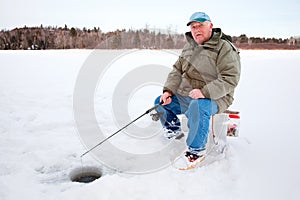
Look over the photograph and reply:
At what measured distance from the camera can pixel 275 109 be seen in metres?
3.56

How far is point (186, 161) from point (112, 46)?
7082 mm

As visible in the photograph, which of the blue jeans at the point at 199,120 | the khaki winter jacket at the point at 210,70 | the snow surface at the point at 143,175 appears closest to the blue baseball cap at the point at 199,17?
the khaki winter jacket at the point at 210,70

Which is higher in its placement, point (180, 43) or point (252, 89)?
point (180, 43)

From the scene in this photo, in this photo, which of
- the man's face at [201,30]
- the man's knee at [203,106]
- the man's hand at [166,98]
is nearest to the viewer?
the man's knee at [203,106]

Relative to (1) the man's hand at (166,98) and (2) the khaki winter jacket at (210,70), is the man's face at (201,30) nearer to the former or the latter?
(2) the khaki winter jacket at (210,70)

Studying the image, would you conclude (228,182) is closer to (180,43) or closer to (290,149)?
A: (290,149)

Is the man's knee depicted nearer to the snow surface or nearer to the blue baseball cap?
the snow surface

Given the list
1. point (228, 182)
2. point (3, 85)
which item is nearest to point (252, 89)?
point (228, 182)

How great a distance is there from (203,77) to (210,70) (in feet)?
0.30

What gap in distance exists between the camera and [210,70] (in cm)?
225

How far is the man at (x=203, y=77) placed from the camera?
6.83ft

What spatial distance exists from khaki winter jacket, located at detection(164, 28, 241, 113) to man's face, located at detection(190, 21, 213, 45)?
6 cm

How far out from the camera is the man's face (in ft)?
7.20

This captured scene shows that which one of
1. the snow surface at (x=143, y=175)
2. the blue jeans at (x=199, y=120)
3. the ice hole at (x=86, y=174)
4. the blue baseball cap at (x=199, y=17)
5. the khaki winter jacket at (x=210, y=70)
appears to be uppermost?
the blue baseball cap at (x=199, y=17)
